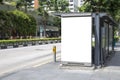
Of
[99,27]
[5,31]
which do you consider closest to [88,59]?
[99,27]

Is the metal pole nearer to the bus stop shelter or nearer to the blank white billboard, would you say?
the bus stop shelter

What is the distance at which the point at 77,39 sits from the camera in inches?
555

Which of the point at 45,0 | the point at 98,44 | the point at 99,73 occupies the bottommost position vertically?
the point at 99,73

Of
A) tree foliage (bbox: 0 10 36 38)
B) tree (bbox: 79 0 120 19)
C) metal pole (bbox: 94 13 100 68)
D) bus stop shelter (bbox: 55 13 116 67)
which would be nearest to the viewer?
bus stop shelter (bbox: 55 13 116 67)

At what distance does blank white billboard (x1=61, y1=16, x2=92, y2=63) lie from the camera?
1388 cm

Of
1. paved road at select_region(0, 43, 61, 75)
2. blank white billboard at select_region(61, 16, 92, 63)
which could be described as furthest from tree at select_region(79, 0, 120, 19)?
blank white billboard at select_region(61, 16, 92, 63)

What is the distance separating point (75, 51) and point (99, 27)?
1.61 meters

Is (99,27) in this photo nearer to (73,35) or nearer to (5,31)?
(73,35)

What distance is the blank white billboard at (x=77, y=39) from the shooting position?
13.9m

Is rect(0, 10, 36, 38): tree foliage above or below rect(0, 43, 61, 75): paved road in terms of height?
above

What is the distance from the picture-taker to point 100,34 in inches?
583

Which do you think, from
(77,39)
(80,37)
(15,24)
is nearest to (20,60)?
(77,39)

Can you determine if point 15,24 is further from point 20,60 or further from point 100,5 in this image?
point 20,60

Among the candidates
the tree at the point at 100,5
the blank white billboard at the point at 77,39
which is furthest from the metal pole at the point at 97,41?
the tree at the point at 100,5
